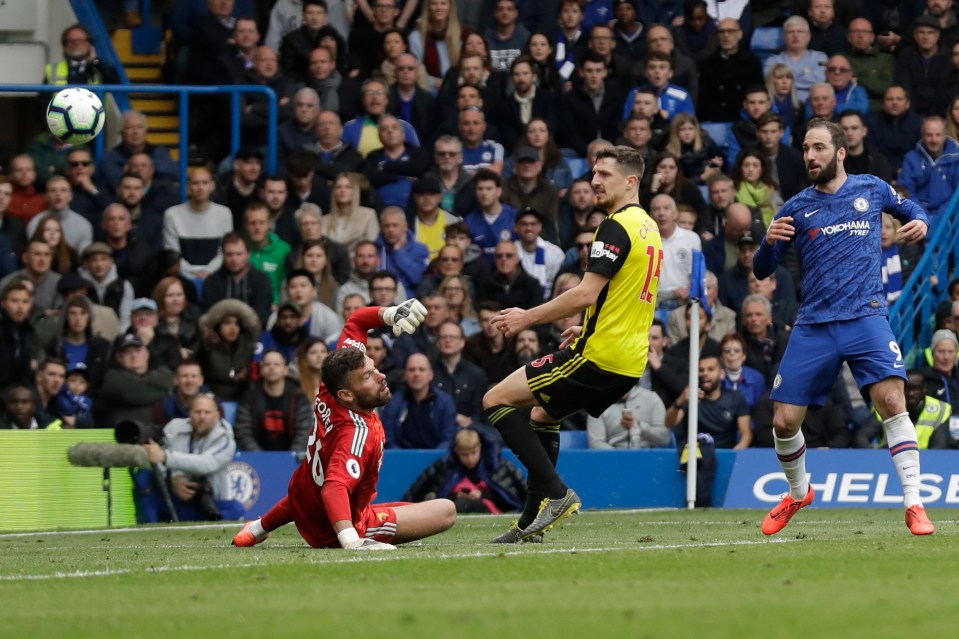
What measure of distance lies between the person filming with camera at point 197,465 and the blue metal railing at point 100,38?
5763 mm

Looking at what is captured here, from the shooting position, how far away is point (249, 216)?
59.9 feet

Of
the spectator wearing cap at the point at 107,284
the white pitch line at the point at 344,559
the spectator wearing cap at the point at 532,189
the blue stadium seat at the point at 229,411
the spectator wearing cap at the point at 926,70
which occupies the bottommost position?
the blue stadium seat at the point at 229,411

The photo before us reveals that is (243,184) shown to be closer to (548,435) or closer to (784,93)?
(784,93)

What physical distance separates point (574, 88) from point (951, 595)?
1400cm

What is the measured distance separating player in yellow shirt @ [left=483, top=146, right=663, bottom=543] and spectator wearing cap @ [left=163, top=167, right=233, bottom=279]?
28.4 ft

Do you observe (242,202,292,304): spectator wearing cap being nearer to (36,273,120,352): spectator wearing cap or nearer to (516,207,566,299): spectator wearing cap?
(36,273,120,352): spectator wearing cap

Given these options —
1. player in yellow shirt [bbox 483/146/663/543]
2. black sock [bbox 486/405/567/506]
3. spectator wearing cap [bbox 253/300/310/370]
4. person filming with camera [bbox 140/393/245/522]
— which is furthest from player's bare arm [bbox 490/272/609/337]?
spectator wearing cap [bbox 253/300/310/370]

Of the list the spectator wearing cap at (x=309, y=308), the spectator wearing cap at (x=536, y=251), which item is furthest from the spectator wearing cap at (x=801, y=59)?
the spectator wearing cap at (x=309, y=308)

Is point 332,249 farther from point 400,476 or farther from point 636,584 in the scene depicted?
point 636,584

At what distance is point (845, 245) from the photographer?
1052cm

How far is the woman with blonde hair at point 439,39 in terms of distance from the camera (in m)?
21.2

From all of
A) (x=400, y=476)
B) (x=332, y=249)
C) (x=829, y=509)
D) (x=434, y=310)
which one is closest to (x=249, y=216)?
(x=332, y=249)

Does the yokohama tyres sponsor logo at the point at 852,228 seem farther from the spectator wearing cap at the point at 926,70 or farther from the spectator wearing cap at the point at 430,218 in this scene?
the spectator wearing cap at the point at 926,70

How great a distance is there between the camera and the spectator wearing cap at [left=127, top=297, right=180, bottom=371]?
17000 mm
